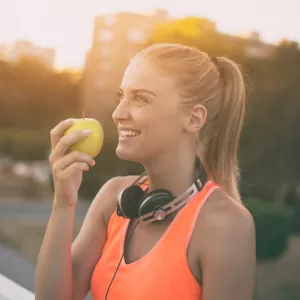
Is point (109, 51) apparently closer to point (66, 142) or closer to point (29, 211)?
point (29, 211)

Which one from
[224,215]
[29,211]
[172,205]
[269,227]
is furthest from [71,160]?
[29,211]

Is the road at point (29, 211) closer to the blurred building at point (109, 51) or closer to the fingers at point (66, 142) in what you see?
the blurred building at point (109, 51)

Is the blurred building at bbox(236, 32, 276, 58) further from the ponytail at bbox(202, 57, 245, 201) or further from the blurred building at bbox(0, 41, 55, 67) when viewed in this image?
the blurred building at bbox(0, 41, 55, 67)

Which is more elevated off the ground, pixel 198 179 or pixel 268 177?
pixel 198 179

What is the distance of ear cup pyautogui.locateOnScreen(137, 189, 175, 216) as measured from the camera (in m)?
1.26

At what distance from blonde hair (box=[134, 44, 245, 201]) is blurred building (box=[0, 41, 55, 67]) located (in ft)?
37.8

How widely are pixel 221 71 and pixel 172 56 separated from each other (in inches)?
5.8

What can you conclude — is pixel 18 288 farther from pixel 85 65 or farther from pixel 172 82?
pixel 85 65

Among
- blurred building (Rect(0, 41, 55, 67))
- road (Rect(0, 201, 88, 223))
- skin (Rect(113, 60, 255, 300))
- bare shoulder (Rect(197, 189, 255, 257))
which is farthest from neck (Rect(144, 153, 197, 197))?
blurred building (Rect(0, 41, 55, 67))

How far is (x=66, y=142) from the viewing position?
1275mm

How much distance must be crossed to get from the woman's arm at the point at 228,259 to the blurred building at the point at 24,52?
11.8 metres

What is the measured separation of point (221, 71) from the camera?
4.46 ft

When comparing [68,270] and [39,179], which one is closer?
[68,270]

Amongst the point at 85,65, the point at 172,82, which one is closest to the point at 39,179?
the point at 85,65
